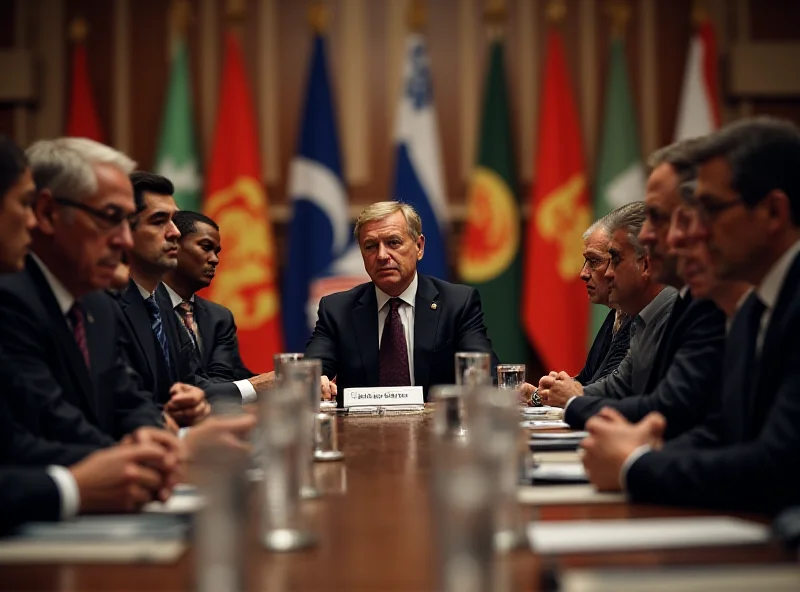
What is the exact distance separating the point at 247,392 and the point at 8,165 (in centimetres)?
237

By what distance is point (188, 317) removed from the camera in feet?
17.9

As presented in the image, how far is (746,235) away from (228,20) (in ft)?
21.2

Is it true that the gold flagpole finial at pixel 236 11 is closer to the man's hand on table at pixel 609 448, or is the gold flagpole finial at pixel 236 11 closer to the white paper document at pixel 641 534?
the man's hand on table at pixel 609 448

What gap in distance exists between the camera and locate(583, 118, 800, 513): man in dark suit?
1.90 metres

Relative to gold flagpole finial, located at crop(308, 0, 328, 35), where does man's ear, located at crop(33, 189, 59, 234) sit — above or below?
below

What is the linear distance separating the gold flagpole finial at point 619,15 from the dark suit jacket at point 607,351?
149 inches

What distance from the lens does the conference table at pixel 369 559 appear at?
1.42 meters

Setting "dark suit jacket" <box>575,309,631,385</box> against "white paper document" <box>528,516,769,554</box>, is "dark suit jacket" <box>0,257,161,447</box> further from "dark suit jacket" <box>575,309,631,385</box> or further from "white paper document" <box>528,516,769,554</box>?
"dark suit jacket" <box>575,309,631,385</box>

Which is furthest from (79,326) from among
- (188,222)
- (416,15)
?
(416,15)

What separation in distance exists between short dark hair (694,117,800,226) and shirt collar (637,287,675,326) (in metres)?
1.45

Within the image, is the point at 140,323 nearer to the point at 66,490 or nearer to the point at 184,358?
the point at 184,358

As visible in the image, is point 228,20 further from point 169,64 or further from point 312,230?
point 312,230

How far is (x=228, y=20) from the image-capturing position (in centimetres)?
802

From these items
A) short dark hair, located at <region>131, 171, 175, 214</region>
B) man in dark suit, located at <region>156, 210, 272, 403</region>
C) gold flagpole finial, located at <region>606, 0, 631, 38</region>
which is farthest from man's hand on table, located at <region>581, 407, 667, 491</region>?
gold flagpole finial, located at <region>606, 0, 631, 38</region>
